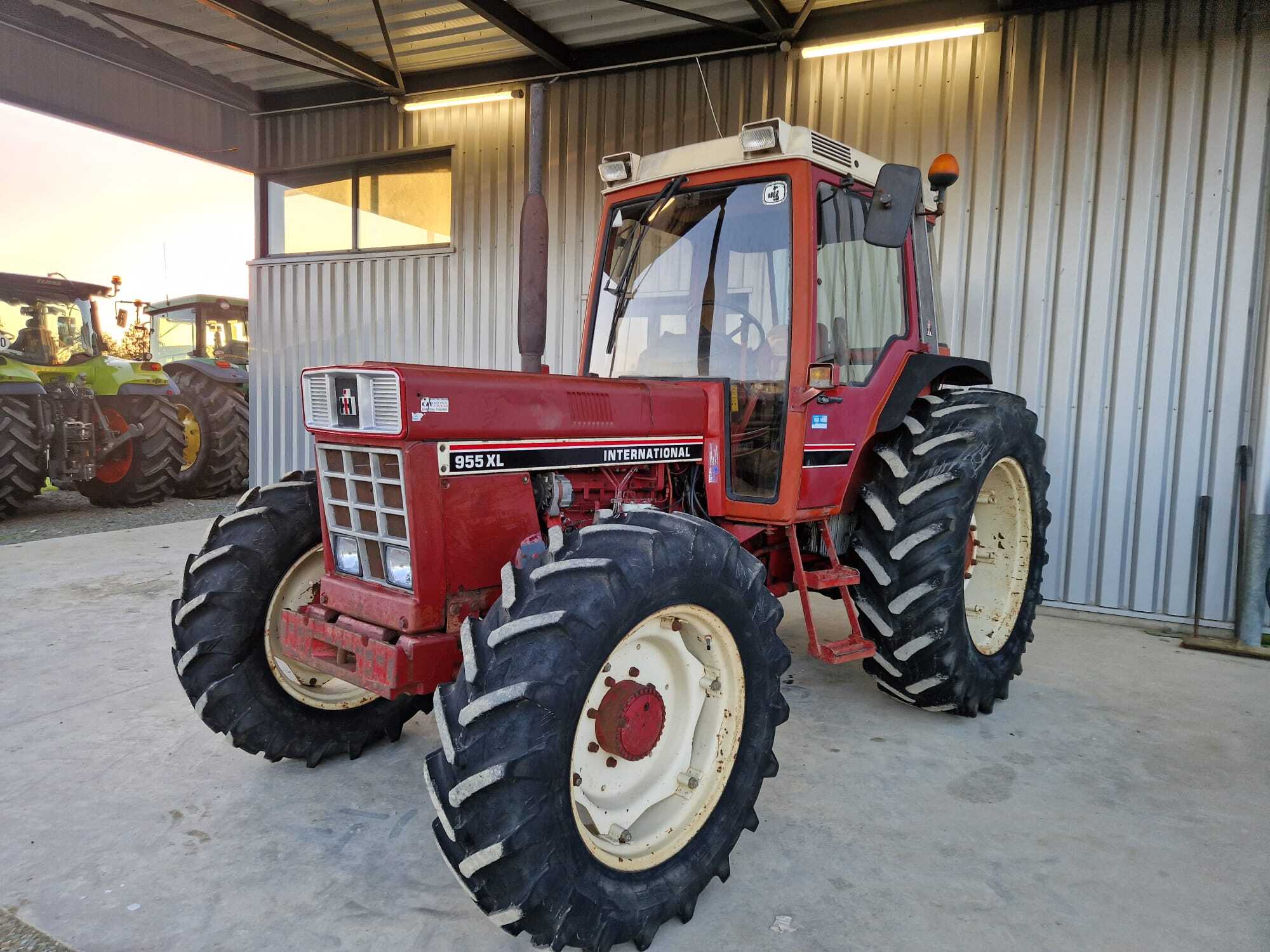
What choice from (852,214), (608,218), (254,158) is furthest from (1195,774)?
(254,158)

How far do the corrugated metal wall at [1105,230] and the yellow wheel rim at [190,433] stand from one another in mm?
7406

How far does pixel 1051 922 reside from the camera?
6.98 feet

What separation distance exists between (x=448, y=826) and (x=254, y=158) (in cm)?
826

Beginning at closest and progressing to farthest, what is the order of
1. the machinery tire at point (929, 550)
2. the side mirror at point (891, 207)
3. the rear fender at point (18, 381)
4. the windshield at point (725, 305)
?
the side mirror at point (891, 207) < the windshield at point (725, 305) < the machinery tire at point (929, 550) < the rear fender at point (18, 381)

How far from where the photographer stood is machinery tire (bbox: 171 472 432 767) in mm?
2678

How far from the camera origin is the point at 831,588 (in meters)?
3.33

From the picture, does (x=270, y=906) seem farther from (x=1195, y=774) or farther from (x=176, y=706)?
(x=1195, y=774)

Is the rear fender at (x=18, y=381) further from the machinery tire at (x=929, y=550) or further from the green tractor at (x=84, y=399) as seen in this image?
the machinery tire at (x=929, y=550)

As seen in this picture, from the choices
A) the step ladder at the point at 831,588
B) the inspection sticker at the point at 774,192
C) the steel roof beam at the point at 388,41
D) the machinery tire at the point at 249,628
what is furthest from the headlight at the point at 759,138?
the steel roof beam at the point at 388,41

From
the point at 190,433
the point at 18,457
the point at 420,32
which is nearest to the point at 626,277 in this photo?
the point at 420,32

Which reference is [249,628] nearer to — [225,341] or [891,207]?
[891,207]

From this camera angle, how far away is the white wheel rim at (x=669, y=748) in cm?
210

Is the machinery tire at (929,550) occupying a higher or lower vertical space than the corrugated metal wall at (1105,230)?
lower

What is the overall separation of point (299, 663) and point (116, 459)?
7.94 meters
